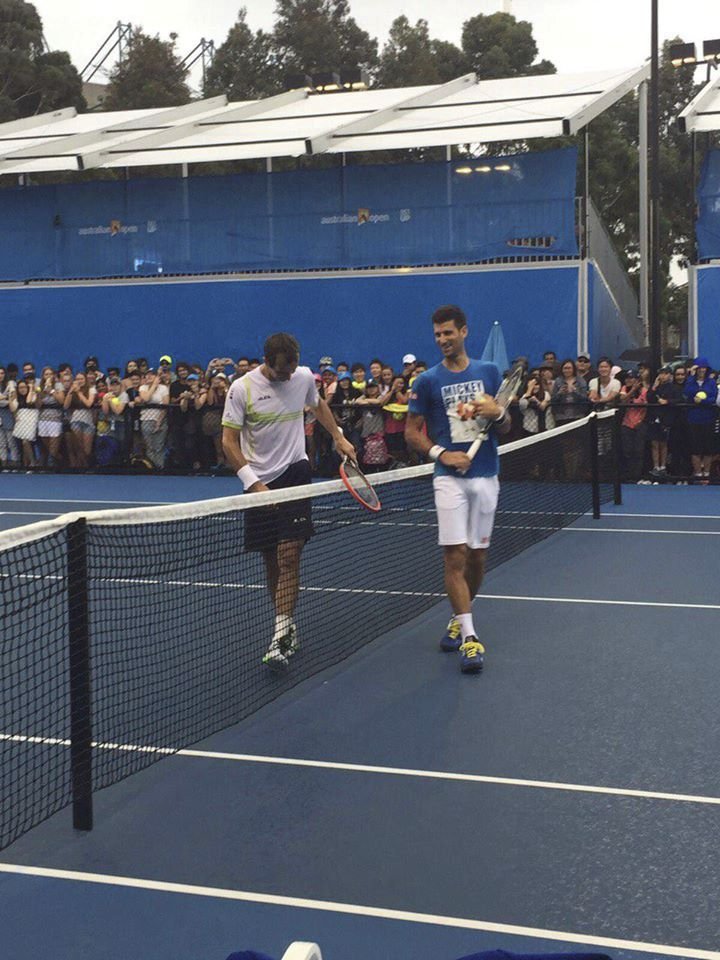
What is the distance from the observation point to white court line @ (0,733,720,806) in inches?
205

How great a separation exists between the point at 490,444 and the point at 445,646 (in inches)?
53.2

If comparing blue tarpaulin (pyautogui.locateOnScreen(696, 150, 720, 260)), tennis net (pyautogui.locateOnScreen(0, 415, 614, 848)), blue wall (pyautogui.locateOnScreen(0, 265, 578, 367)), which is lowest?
tennis net (pyautogui.locateOnScreen(0, 415, 614, 848))

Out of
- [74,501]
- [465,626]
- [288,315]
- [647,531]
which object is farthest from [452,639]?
[288,315]

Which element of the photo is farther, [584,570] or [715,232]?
[715,232]

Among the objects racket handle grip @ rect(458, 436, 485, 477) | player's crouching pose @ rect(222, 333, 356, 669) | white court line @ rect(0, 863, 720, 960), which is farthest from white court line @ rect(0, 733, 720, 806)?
racket handle grip @ rect(458, 436, 485, 477)

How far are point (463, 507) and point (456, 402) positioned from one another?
2.01 ft

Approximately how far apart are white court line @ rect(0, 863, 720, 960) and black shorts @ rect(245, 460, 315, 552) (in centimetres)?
307

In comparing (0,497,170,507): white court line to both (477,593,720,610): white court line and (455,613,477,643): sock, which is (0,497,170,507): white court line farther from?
(455,613,477,643): sock

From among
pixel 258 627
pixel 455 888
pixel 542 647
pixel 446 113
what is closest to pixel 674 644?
pixel 542 647

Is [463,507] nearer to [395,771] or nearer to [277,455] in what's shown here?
[277,455]

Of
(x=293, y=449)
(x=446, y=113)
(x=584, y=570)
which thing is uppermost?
(x=446, y=113)

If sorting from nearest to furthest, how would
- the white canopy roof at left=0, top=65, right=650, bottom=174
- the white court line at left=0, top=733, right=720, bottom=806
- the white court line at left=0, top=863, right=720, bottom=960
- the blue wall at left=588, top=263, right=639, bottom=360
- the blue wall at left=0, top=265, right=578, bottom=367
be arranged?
the white court line at left=0, top=863, right=720, bottom=960, the white court line at left=0, top=733, right=720, bottom=806, the blue wall at left=0, top=265, right=578, bottom=367, the white canopy roof at left=0, top=65, right=650, bottom=174, the blue wall at left=588, top=263, right=639, bottom=360

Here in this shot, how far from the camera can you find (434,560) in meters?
11.0

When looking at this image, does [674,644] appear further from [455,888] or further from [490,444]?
[455,888]
